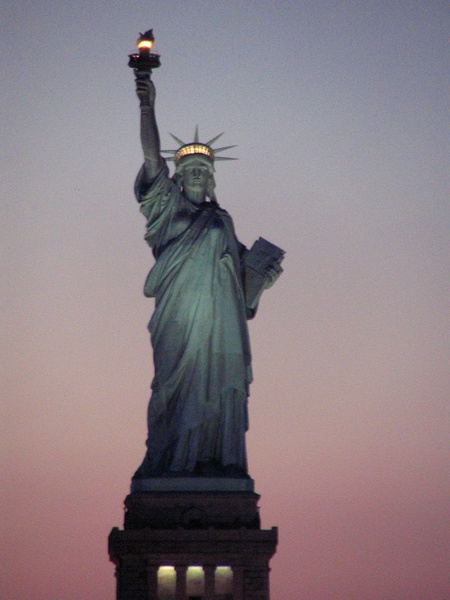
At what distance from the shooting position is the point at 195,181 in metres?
29.8

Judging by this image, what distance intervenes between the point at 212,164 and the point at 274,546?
24.7 ft

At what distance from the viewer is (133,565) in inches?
1051

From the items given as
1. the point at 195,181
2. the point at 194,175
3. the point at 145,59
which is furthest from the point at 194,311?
the point at 145,59

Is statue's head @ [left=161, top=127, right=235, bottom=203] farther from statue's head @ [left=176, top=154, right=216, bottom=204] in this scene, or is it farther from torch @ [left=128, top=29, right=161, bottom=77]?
torch @ [left=128, top=29, right=161, bottom=77]

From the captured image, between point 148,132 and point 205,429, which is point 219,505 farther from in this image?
point 148,132

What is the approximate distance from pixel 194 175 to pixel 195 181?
12 centimetres

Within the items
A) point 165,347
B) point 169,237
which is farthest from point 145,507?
point 169,237

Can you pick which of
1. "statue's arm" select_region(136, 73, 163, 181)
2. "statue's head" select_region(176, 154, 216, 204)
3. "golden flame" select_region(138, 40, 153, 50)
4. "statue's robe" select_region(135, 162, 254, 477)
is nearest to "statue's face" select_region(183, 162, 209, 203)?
"statue's head" select_region(176, 154, 216, 204)

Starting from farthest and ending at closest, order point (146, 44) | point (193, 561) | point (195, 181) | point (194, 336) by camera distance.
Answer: point (195, 181), point (146, 44), point (194, 336), point (193, 561)

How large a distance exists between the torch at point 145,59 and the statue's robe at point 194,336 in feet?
5.94

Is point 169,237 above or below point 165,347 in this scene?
above

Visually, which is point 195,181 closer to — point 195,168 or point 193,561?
point 195,168

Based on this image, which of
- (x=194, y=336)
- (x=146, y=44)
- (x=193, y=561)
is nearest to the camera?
(x=193, y=561)

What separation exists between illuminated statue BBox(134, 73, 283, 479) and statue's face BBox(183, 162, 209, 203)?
0.06ft
